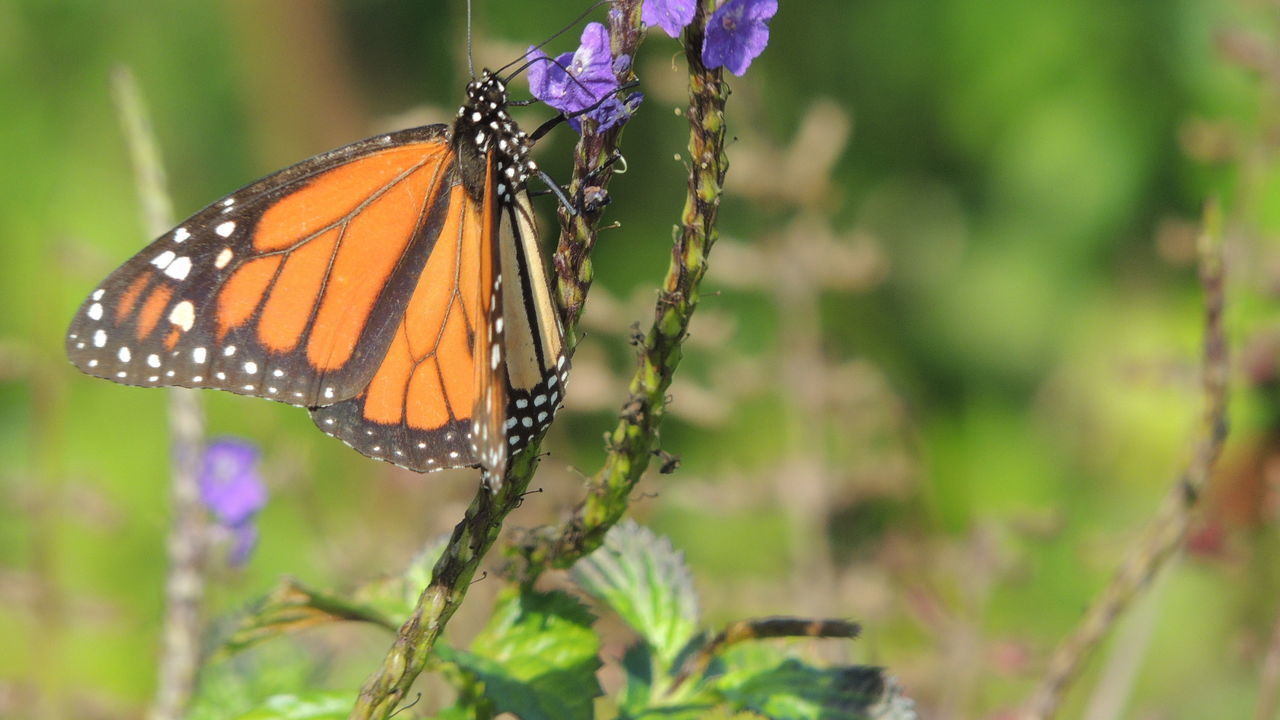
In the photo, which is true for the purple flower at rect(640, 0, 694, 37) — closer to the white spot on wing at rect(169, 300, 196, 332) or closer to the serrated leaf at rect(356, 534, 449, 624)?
the serrated leaf at rect(356, 534, 449, 624)

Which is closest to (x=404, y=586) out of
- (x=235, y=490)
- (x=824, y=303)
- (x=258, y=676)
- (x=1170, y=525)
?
(x=258, y=676)

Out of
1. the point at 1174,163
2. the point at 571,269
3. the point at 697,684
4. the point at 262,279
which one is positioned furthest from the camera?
the point at 1174,163

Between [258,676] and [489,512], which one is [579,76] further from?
[258,676]

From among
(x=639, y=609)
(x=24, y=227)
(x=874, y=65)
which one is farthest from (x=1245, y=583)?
(x=24, y=227)

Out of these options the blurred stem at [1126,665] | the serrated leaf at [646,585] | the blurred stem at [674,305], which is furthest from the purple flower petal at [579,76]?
the blurred stem at [1126,665]

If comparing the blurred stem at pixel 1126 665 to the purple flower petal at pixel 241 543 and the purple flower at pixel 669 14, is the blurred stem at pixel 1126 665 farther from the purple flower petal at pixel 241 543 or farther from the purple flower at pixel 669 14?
the purple flower petal at pixel 241 543

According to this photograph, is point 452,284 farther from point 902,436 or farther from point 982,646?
point 902,436
